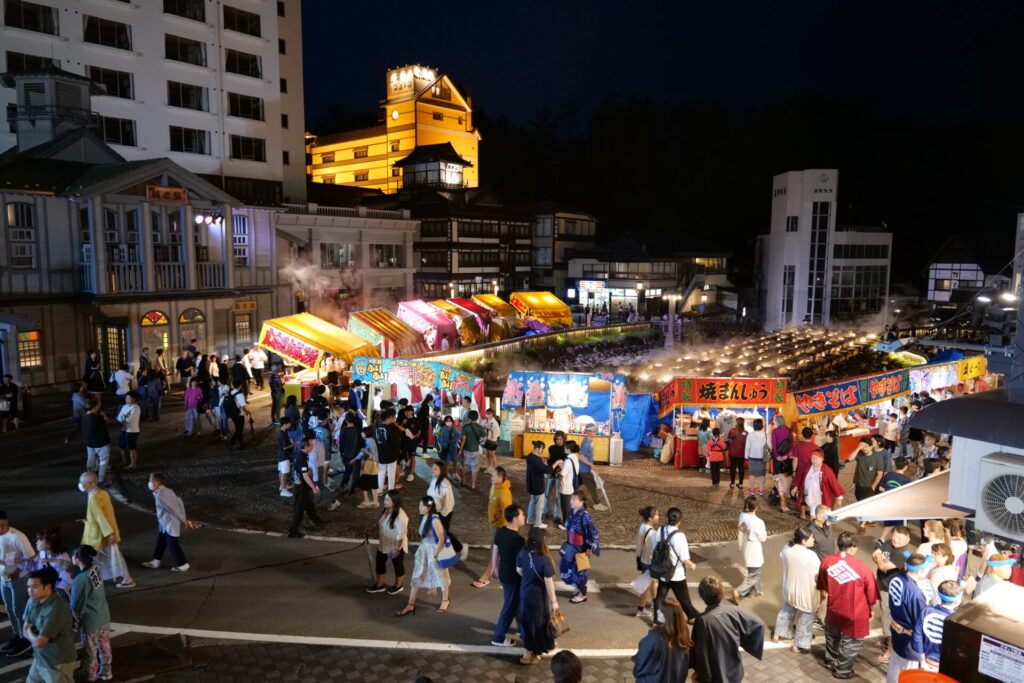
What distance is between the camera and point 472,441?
1402 centimetres

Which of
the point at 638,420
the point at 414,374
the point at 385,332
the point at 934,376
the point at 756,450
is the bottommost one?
the point at 638,420

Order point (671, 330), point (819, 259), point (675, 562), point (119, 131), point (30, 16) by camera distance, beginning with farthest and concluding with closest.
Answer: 1. point (819, 259)
2. point (671, 330)
3. point (119, 131)
4. point (30, 16)
5. point (675, 562)

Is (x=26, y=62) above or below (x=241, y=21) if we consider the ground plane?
below

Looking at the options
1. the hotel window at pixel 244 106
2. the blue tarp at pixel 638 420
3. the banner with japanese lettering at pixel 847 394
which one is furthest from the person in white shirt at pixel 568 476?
the hotel window at pixel 244 106

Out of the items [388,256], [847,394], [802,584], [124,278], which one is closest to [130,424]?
[124,278]

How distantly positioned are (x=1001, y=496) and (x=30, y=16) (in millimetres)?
35454

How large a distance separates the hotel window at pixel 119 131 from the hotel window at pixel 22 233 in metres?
9.99

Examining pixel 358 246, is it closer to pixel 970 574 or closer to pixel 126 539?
pixel 126 539

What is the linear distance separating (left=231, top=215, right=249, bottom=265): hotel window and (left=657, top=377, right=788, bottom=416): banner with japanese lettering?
20.9 m

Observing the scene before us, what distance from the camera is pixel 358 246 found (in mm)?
37375

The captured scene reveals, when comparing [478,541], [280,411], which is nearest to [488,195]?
[280,411]

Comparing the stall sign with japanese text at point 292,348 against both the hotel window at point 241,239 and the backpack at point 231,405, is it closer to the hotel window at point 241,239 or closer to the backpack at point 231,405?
the backpack at point 231,405

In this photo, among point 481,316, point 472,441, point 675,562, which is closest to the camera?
point 675,562

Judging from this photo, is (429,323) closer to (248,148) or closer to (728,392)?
(248,148)
